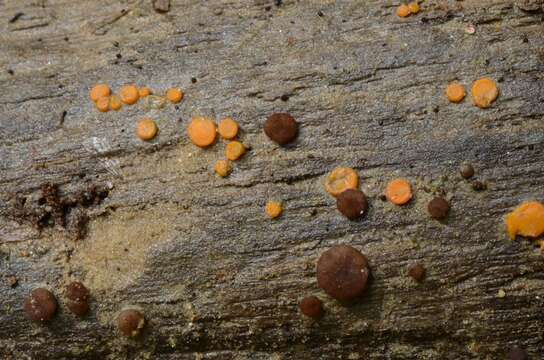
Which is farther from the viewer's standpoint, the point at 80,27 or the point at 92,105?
the point at 80,27

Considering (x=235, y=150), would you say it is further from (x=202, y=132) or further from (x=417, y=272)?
(x=417, y=272)

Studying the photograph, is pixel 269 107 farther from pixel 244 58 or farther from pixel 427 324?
pixel 427 324

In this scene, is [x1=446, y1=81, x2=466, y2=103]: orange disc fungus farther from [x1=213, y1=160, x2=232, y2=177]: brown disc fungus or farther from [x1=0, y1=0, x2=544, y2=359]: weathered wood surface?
[x1=213, y1=160, x2=232, y2=177]: brown disc fungus

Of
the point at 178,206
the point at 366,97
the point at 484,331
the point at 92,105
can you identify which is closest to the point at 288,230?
the point at 178,206

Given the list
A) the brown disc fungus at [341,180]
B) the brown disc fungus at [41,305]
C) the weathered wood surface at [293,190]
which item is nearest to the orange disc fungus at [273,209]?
the weathered wood surface at [293,190]

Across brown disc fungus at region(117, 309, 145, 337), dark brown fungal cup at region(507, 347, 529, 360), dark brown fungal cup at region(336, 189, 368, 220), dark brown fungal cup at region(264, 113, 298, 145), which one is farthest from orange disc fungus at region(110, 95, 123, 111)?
dark brown fungal cup at region(507, 347, 529, 360)

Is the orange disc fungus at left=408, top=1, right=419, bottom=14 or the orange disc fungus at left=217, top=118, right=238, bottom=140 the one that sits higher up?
the orange disc fungus at left=408, top=1, right=419, bottom=14

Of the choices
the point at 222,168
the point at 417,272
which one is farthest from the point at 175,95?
the point at 417,272
